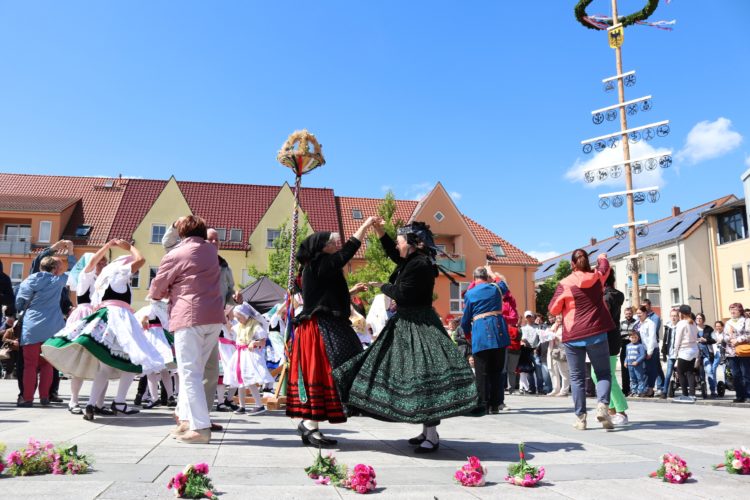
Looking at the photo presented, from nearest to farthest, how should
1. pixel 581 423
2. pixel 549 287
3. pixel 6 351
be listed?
pixel 581 423 → pixel 6 351 → pixel 549 287

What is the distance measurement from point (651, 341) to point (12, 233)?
42.5m

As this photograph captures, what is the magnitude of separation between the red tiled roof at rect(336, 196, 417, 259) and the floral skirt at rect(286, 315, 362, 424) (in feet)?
123

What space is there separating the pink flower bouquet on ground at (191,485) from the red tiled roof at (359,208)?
39710 mm

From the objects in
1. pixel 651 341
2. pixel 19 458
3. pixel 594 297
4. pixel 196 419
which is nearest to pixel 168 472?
pixel 19 458

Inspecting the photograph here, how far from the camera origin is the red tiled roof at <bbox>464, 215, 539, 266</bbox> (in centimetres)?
4403

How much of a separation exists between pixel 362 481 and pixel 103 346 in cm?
438

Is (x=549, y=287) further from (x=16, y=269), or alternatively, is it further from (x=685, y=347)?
(x=685, y=347)

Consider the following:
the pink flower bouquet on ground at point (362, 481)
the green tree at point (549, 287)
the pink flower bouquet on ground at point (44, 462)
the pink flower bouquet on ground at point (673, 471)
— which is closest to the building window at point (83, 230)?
the green tree at point (549, 287)

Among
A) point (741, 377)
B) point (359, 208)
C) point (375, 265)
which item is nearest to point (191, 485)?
point (741, 377)

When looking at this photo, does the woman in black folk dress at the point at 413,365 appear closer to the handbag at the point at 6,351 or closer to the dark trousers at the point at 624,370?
the dark trousers at the point at 624,370

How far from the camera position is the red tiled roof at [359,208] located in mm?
43875

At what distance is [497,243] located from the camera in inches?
1801

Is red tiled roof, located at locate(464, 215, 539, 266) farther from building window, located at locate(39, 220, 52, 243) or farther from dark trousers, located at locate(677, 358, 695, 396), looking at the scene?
dark trousers, located at locate(677, 358, 695, 396)

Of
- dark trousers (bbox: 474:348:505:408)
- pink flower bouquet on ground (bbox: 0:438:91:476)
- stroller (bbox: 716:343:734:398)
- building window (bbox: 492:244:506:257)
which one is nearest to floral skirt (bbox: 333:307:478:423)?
pink flower bouquet on ground (bbox: 0:438:91:476)
